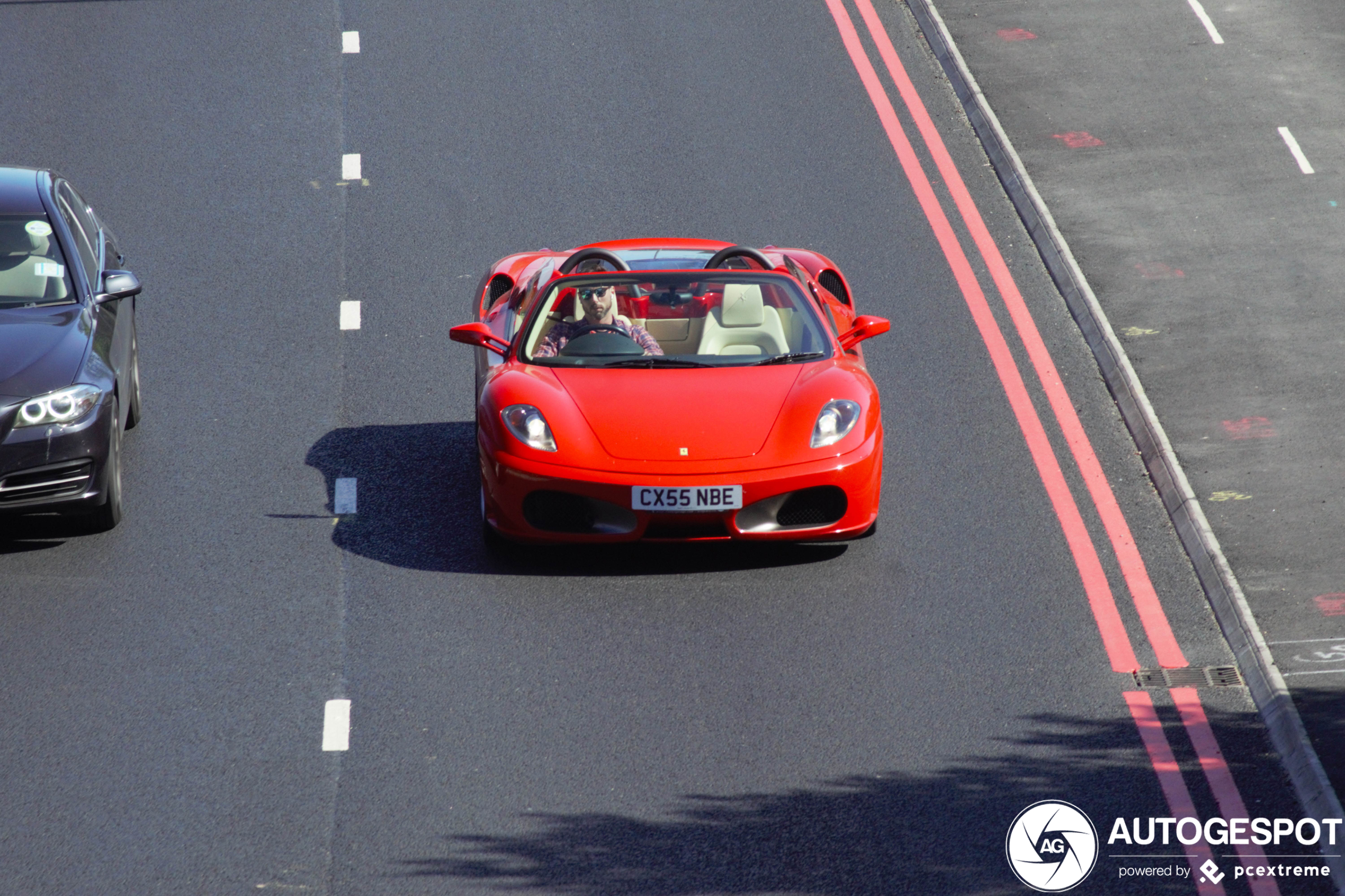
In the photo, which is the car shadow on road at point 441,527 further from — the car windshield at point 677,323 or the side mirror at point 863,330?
the side mirror at point 863,330

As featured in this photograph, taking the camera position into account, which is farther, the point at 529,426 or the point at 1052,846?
the point at 529,426

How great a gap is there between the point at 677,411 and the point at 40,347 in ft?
11.4

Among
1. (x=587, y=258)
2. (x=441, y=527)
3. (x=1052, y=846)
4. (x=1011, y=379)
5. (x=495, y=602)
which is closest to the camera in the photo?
(x=1052, y=846)

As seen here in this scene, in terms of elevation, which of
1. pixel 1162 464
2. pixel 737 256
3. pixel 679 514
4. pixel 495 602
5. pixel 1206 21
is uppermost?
pixel 1206 21

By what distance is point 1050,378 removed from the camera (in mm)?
10695

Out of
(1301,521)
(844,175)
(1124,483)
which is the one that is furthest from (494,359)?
(844,175)

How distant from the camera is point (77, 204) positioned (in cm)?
1032

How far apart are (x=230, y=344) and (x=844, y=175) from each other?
5.45 m

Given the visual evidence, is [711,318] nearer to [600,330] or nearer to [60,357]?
[600,330]

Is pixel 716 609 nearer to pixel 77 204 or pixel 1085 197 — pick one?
pixel 77 204

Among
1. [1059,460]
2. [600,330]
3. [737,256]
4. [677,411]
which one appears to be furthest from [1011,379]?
[677,411]

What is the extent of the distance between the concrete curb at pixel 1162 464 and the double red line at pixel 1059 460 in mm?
287

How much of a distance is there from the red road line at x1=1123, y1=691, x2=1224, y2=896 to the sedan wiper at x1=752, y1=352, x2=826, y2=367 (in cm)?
261

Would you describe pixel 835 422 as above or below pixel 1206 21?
below
